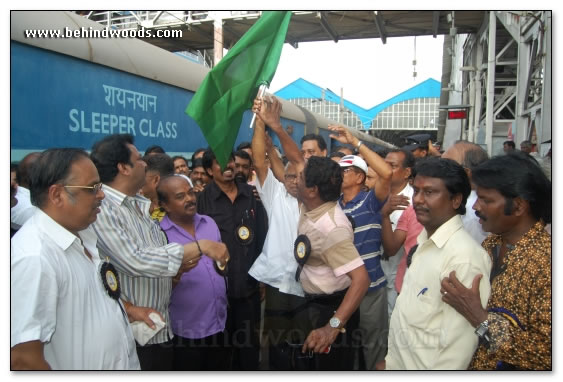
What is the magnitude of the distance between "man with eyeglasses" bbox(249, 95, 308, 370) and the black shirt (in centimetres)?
12

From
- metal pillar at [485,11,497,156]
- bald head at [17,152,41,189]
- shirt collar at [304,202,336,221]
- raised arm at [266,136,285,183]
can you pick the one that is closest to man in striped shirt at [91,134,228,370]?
shirt collar at [304,202,336,221]

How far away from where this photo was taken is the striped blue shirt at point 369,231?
292 centimetres

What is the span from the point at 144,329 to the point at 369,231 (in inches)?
61.4

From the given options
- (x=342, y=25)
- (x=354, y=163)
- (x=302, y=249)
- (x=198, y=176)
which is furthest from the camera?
(x=342, y=25)

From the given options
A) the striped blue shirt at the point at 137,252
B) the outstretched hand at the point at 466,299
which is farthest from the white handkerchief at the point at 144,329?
the outstretched hand at the point at 466,299

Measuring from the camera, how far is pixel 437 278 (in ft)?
5.66

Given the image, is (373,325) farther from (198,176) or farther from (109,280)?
(198,176)

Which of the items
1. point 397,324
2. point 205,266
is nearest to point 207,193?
point 205,266

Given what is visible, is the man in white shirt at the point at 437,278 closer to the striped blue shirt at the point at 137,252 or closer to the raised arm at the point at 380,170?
the raised arm at the point at 380,170

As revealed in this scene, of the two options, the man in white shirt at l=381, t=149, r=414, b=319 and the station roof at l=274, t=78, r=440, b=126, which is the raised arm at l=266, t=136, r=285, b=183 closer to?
the man in white shirt at l=381, t=149, r=414, b=319

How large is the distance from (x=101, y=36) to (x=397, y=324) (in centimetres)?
330

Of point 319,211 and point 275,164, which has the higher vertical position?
point 275,164

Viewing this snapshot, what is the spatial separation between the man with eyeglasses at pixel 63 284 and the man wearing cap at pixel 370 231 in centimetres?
166

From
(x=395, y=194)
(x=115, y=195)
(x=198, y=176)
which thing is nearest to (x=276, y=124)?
(x=395, y=194)
